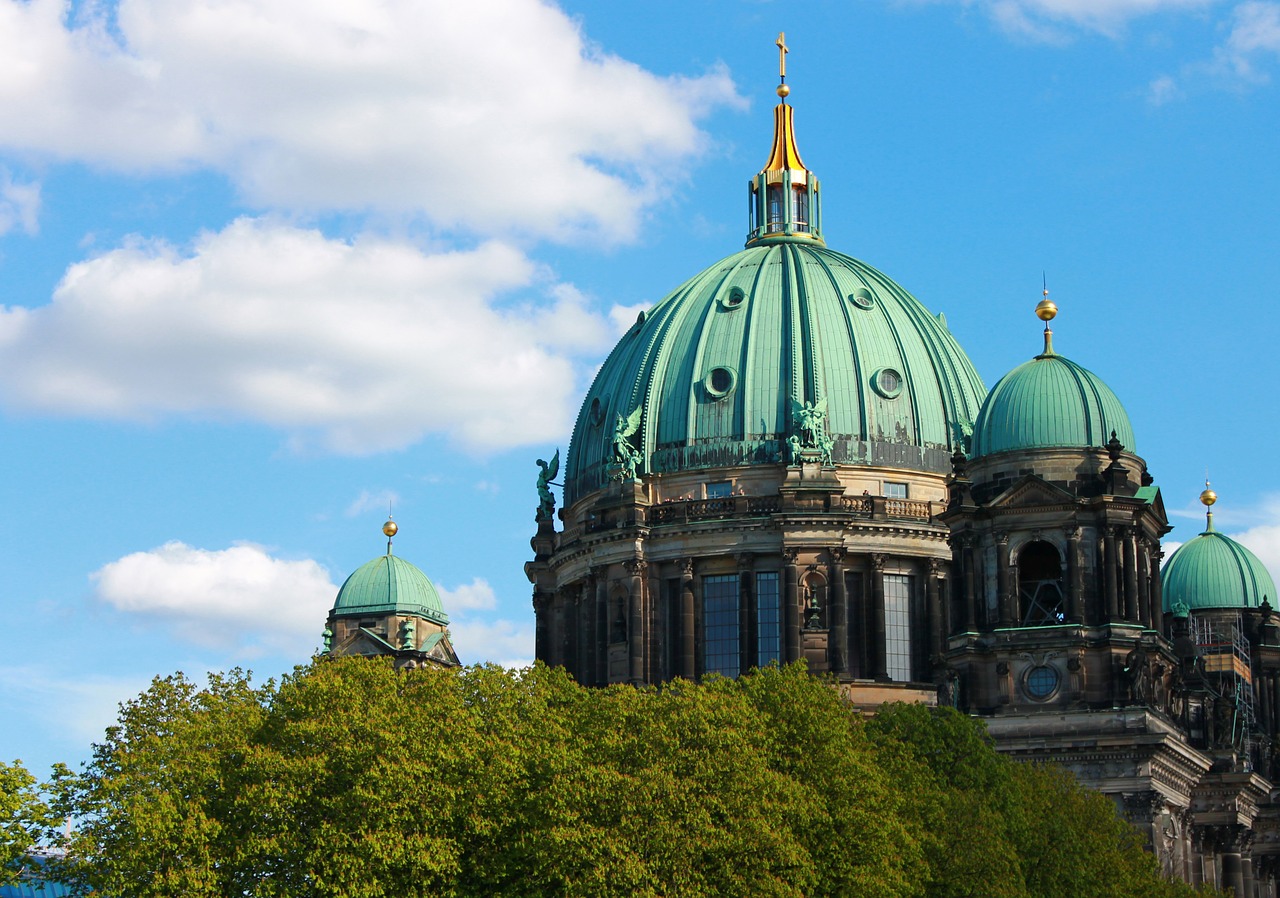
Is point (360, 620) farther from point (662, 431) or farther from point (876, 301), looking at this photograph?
point (876, 301)

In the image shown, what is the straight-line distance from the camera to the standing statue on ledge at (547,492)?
120812 millimetres

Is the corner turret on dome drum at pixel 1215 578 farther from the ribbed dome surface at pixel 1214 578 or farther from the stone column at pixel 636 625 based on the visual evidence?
the stone column at pixel 636 625

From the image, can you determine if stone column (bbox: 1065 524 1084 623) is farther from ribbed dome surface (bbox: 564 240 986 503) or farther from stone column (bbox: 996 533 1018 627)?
ribbed dome surface (bbox: 564 240 986 503)

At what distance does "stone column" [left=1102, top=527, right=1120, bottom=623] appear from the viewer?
91.9 meters

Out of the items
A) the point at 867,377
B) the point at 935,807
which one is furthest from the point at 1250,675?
the point at 935,807

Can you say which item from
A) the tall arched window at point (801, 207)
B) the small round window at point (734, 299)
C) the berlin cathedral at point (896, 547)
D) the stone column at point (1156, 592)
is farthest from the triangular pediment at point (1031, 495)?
the tall arched window at point (801, 207)

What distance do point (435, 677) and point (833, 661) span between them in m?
33.0

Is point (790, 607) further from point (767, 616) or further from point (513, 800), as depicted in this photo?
point (513, 800)

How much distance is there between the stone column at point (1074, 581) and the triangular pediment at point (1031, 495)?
1.34 metres

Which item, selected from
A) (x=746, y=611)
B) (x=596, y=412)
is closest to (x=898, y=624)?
(x=746, y=611)

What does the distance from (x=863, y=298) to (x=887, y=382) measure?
540 cm

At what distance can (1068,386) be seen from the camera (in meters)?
96.3

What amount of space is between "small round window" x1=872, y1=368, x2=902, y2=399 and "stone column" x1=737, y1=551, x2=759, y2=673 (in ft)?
36.5

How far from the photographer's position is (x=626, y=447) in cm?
11031
